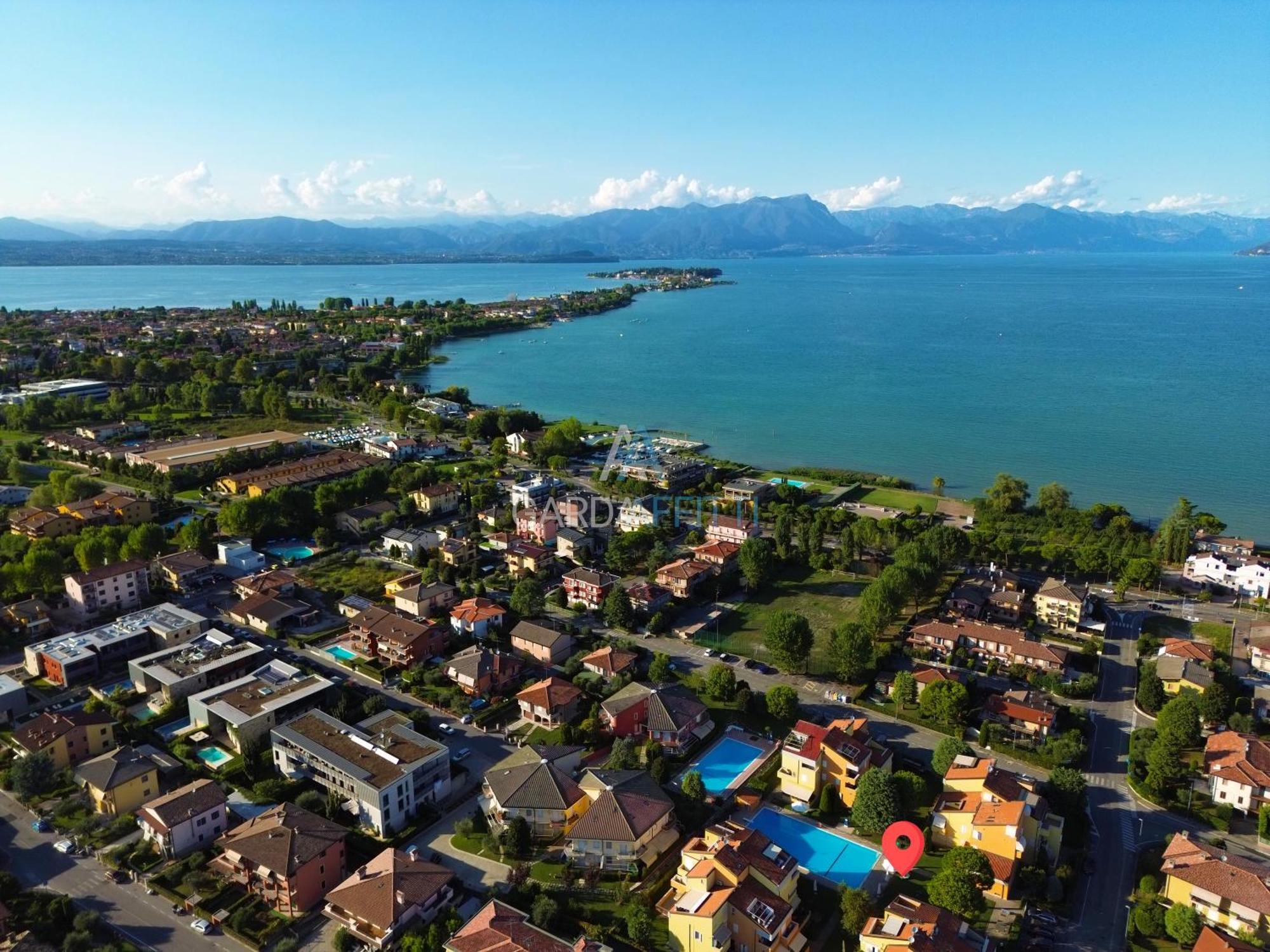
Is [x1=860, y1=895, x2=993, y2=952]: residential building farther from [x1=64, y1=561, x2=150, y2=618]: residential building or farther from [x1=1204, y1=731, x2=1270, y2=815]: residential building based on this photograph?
[x1=64, y1=561, x2=150, y2=618]: residential building

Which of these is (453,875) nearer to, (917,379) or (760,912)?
(760,912)

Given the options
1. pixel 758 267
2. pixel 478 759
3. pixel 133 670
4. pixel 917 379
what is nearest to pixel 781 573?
pixel 478 759

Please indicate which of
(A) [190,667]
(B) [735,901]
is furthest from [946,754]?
(A) [190,667]

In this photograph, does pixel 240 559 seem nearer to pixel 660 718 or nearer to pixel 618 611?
pixel 618 611

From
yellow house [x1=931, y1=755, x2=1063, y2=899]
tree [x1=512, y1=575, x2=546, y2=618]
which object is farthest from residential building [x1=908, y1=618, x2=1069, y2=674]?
tree [x1=512, y1=575, x2=546, y2=618]

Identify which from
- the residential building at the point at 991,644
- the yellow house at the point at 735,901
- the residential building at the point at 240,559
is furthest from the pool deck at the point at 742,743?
the residential building at the point at 240,559

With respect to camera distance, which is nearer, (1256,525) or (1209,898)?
(1209,898)
